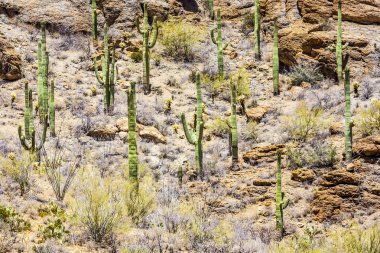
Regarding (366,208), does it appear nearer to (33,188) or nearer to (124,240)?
(124,240)

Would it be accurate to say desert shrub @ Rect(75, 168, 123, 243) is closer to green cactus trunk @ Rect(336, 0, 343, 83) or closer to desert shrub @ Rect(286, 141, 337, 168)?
desert shrub @ Rect(286, 141, 337, 168)

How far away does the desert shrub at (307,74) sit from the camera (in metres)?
21.4

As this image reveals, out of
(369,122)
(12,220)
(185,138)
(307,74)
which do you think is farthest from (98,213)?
(307,74)

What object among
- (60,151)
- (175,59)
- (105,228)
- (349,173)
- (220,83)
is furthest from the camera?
(175,59)

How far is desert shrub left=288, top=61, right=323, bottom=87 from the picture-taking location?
2139 cm

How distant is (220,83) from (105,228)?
14.4m

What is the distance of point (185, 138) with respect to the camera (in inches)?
698

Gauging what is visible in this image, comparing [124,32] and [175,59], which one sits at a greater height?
[124,32]

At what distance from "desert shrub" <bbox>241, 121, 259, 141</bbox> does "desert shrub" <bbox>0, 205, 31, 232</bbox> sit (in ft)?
33.4

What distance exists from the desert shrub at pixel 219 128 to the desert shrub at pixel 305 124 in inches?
91.8

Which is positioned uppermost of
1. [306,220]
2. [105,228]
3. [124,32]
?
[124,32]

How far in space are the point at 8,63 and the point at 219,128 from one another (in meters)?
9.87

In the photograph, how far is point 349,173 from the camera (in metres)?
12.2

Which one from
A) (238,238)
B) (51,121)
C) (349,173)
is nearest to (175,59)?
(51,121)
